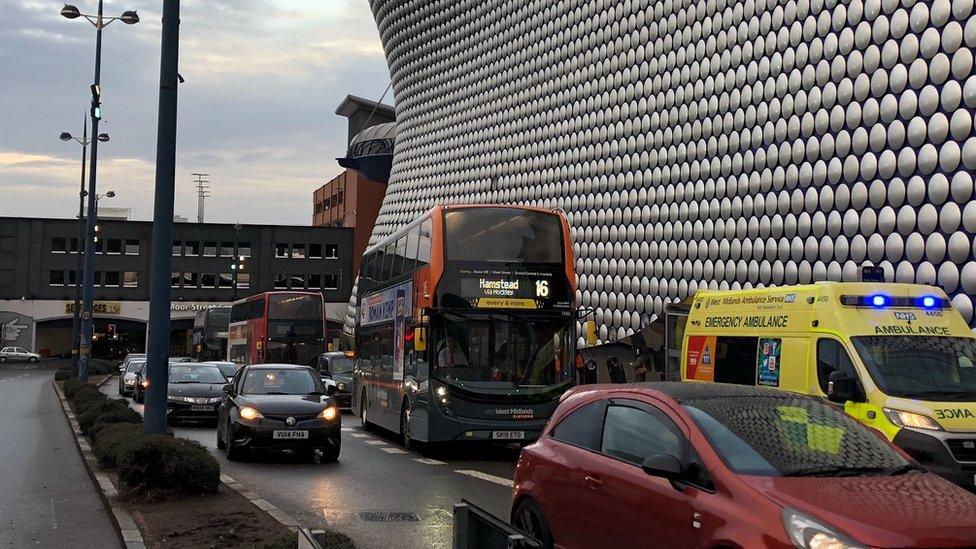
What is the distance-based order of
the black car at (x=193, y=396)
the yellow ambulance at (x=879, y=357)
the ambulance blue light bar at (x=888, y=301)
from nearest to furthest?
the yellow ambulance at (x=879, y=357)
the ambulance blue light bar at (x=888, y=301)
the black car at (x=193, y=396)

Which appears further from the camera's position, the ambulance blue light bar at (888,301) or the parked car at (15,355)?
the parked car at (15,355)

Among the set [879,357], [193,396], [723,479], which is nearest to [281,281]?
[193,396]

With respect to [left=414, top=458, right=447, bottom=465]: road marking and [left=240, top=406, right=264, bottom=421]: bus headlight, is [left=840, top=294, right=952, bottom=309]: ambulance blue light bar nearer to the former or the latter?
[left=414, top=458, right=447, bottom=465]: road marking

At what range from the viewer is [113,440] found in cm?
1357

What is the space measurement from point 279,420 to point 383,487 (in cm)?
339

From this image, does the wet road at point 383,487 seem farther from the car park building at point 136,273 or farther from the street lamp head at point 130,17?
the car park building at point 136,273

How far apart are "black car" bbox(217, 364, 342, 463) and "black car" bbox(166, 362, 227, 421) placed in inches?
276

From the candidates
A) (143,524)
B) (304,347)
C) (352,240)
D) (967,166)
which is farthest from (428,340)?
(352,240)

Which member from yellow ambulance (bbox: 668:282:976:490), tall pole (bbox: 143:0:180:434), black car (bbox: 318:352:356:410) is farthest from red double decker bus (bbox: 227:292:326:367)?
yellow ambulance (bbox: 668:282:976:490)

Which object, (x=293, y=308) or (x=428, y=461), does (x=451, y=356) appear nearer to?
(x=428, y=461)

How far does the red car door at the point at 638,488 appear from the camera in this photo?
5.87 m

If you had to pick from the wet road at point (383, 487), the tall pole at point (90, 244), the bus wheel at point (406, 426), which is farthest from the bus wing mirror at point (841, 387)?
the tall pole at point (90, 244)

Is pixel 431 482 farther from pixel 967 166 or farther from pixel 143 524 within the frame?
pixel 967 166

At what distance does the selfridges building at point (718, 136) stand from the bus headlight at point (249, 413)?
1689 cm
